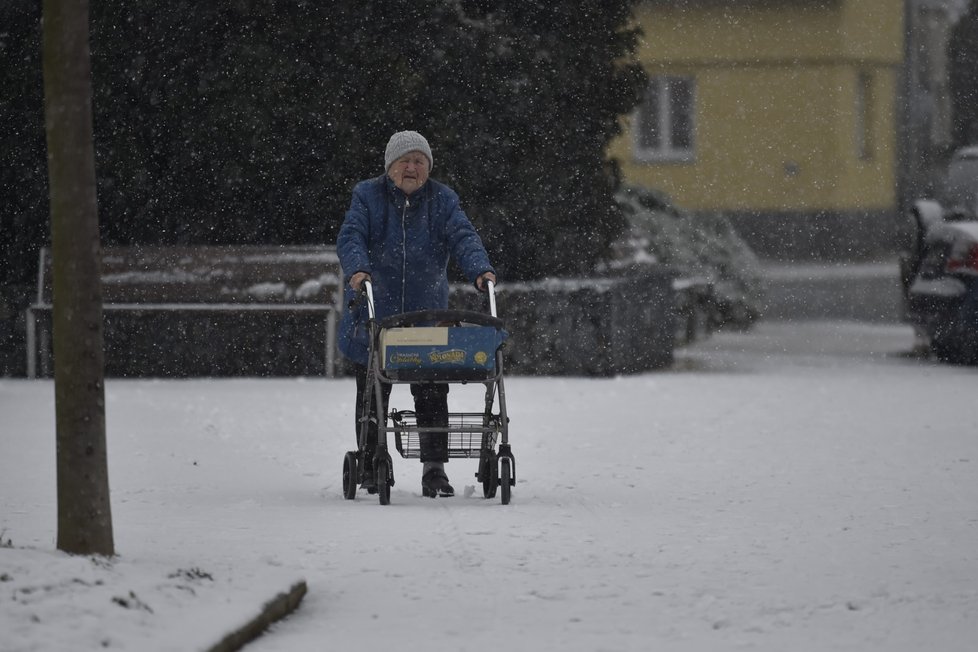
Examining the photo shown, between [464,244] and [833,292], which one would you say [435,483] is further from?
[833,292]

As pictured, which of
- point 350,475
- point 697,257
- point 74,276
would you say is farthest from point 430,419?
point 697,257

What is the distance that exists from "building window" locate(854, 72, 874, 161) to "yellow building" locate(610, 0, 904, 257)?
8 centimetres

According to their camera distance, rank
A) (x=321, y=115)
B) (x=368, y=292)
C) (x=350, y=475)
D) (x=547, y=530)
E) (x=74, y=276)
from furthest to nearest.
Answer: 1. (x=321, y=115)
2. (x=350, y=475)
3. (x=368, y=292)
4. (x=547, y=530)
5. (x=74, y=276)

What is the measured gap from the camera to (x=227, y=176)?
16859 mm

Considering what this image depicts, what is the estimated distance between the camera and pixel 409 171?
942cm

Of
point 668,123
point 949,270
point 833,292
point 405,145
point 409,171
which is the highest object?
point 668,123

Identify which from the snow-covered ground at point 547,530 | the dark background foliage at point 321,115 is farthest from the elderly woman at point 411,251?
the dark background foliage at point 321,115

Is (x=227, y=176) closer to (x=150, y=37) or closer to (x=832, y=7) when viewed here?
(x=150, y=37)

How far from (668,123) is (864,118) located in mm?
3891

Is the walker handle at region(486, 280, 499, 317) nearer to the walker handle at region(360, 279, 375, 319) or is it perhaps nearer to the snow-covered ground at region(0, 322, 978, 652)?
the walker handle at region(360, 279, 375, 319)

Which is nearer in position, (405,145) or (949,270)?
(405,145)

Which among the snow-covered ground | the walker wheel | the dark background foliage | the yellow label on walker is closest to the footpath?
the dark background foliage

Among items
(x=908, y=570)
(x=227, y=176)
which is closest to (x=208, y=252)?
(x=227, y=176)

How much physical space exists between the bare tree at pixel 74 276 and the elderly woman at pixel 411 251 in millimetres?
2742
